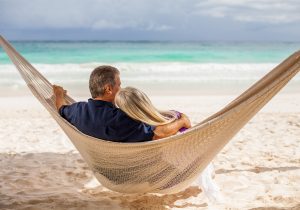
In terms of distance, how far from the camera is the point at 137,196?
2457 millimetres

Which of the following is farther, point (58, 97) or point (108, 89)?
point (58, 97)

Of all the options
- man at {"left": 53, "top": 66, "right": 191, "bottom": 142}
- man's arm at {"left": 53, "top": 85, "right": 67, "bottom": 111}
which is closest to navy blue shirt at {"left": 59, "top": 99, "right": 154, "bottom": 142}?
man at {"left": 53, "top": 66, "right": 191, "bottom": 142}

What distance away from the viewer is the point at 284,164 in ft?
10.6

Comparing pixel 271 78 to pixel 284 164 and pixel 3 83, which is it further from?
pixel 3 83

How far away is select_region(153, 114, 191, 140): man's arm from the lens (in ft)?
6.60

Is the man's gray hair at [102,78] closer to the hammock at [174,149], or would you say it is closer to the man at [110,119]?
the man at [110,119]

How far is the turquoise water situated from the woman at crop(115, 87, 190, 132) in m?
11.0

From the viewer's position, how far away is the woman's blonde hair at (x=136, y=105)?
191 centimetres

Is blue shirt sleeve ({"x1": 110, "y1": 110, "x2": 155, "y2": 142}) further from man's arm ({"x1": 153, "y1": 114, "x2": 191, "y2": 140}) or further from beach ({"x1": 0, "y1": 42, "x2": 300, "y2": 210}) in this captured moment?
beach ({"x1": 0, "y1": 42, "x2": 300, "y2": 210})

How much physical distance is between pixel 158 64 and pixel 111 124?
36.3ft

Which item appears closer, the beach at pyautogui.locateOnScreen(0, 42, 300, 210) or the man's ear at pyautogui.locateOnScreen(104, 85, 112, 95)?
the man's ear at pyautogui.locateOnScreen(104, 85, 112, 95)

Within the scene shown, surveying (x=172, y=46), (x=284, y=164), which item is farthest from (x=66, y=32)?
(x=284, y=164)

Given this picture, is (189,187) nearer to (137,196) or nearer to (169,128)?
(137,196)

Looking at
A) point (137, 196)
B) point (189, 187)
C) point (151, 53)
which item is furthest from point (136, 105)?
point (151, 53)
